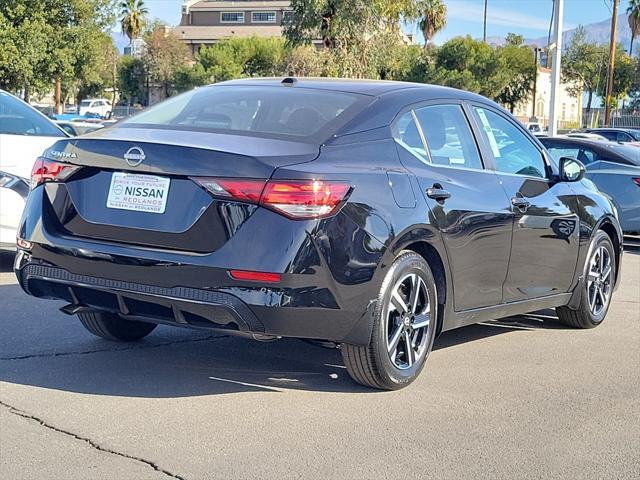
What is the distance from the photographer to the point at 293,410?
196 inches

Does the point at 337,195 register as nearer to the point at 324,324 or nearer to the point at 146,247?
the point at 324,324

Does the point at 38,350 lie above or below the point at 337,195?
below

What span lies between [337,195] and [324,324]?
25.3 inches

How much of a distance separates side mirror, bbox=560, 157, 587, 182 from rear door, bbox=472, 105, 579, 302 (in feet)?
0.19

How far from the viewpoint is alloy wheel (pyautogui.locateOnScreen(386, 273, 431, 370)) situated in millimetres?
5246

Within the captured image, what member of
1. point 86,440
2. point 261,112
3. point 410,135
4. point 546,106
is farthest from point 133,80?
point 86,440

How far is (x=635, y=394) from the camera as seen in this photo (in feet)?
18.5

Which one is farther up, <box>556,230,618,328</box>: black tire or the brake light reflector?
the brake light reflector

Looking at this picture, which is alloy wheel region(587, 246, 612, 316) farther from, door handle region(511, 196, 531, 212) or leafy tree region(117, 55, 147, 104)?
leafy tree region(117, 55, 147, 104)

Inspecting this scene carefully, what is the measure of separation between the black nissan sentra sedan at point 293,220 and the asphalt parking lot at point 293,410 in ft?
1.16

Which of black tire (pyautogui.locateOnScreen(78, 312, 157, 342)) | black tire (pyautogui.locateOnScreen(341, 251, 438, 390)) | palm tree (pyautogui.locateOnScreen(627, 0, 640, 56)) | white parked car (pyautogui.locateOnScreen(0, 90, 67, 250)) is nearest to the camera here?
black tire (pyautogui.locateOnScreen(341, 251, 438, 390))

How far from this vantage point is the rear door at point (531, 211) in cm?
625

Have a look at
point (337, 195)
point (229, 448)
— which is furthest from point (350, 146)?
point (229, 448)

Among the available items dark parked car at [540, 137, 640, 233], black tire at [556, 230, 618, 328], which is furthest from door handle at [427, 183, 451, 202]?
dark parked car at [540, 137, 640, 233]
